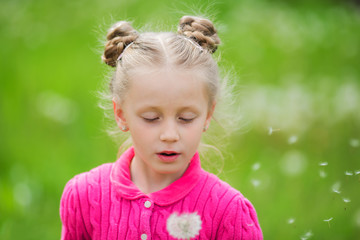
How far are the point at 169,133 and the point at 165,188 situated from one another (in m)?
0.28

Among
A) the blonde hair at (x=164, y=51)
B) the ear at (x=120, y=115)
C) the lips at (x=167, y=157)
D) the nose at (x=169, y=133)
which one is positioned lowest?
the lips at (x=167, y=157)

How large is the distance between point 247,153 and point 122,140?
1.48 metres

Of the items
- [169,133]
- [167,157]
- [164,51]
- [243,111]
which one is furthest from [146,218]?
[243,111]

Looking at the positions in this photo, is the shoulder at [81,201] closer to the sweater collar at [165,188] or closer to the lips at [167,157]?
the sweater collar at [165,188]

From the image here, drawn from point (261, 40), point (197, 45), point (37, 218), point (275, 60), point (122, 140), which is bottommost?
point (37, 218)

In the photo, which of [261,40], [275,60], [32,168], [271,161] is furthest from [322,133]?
[32,168]

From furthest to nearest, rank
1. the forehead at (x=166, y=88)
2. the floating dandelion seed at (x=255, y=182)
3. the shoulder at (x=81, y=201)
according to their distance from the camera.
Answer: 1. the floating dandelion seed at (x=255, y=182)
2. the shoulder at (x=81, y=201)
3. the forehead at (x=166, y=88)

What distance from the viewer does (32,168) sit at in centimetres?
343

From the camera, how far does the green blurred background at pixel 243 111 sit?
294cm

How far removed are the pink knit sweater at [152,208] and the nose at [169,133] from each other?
25 centimetres

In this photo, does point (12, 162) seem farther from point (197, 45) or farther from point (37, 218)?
→ point (197, 45)

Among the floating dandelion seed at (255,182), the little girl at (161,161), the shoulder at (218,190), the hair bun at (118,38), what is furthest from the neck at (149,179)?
the floating dandelion seed at (255,182)

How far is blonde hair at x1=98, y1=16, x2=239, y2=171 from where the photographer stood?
1837 millimetres

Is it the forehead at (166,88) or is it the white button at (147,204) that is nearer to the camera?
the forehead at (166,88)
